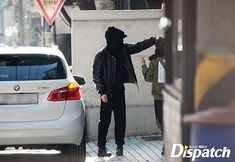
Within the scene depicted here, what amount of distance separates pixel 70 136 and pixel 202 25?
4.53 m

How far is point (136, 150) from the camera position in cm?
916

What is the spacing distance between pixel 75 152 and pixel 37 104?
917 mm

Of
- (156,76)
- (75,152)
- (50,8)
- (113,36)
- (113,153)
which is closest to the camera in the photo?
(75,152)

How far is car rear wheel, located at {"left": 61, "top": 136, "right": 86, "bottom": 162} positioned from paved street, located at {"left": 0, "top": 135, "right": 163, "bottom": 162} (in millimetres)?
207

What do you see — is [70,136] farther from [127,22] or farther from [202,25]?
[202,25]

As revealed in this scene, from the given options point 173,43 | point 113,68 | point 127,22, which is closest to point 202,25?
point 173,43

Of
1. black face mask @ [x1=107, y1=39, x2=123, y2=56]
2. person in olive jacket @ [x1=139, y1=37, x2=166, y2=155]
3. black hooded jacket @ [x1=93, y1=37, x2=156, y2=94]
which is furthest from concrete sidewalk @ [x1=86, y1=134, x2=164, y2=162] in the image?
black face mask @ [x1=107, y1=39, x2=123, y2=56]

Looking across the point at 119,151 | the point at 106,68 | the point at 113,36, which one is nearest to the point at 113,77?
the point at 106,68

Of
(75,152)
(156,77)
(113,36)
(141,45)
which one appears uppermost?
(113,36)

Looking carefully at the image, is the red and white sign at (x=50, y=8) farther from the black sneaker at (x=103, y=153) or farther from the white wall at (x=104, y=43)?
the black sneaker at (x=103, y=153)

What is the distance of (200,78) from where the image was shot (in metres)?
3.30

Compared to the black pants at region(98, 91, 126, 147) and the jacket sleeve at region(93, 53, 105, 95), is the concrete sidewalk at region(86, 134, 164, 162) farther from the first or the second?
the jacket sleeve at region(93, 53, 105, 95)

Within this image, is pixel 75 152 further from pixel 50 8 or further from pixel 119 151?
pixel 50 8

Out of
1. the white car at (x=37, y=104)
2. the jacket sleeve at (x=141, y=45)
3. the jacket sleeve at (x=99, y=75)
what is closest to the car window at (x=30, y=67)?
the white car at (x=37, y=104)
